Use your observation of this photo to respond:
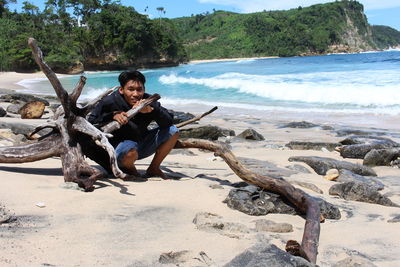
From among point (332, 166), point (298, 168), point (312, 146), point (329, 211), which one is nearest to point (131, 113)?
point (329, 211)

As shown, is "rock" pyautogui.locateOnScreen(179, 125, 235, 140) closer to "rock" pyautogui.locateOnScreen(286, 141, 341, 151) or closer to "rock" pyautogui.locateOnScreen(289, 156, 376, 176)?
"rock" pyautogui.locateOnScreen(286, 141, 341, 151)

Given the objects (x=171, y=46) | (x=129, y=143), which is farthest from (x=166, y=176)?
(x=171, y=46)

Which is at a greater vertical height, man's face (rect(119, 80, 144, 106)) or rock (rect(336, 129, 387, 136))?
Answer: man's face (rect(119, 80, 144, 106))

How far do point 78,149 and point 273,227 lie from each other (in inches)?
75.8

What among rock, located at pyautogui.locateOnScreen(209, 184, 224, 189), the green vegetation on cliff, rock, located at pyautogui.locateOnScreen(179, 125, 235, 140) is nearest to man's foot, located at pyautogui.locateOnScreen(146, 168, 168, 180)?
rock, located at pyautogui.locateOnScreen(209, 184, 224, 189)

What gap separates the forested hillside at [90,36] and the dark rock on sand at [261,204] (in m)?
49.5

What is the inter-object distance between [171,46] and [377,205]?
67.4 metres

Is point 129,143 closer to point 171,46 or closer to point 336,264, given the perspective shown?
point 336,264

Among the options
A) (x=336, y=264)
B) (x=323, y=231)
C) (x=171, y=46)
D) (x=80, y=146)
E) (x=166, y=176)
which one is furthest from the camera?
(x=171, y=46)

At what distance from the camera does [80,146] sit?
401cm

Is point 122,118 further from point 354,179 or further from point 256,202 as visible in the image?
point 354,179

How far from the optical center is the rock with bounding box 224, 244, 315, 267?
2143 mm

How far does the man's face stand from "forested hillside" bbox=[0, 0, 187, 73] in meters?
48.6

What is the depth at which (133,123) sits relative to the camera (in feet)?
13.8
